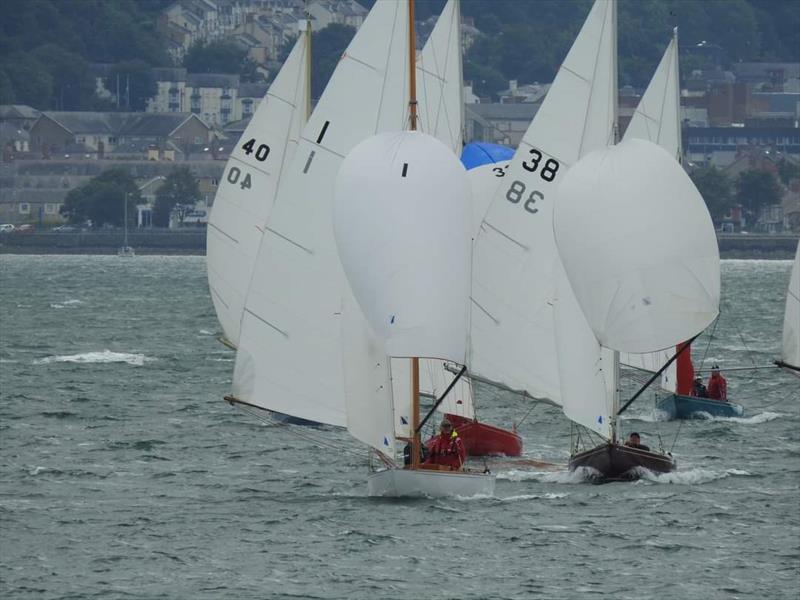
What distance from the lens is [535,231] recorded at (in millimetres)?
29125

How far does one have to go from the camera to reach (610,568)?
2353 centimetres

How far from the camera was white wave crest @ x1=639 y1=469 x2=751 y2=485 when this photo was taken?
28656 millimetres

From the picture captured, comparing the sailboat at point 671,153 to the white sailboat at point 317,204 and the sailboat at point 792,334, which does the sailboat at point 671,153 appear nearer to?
the white sailboat at point 317,204

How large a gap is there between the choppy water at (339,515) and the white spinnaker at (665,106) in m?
4.43

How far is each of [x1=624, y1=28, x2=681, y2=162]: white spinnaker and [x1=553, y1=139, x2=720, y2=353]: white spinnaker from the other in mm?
10134

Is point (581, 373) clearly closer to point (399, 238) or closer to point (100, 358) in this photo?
point (399, 238)

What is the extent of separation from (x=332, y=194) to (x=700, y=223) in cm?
435

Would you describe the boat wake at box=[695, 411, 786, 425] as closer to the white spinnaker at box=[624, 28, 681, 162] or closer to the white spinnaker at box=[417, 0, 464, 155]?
the white spinnaker at box=[624, 28, 681, 162]

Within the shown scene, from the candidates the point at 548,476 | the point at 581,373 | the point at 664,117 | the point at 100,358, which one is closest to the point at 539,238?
the point at 581,373

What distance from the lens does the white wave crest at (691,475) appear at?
28.7 metres

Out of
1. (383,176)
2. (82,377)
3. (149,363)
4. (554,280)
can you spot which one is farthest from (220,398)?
(383,176)

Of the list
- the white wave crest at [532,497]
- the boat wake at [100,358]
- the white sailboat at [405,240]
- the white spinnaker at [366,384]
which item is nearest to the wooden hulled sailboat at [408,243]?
the white sailboat at [405,240]

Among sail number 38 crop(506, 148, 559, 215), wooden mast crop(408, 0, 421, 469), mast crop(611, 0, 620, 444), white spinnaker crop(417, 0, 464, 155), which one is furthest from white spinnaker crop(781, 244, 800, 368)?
white spinnaker crop(417, 0, 464, 155)

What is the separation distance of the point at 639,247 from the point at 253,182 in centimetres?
1011
